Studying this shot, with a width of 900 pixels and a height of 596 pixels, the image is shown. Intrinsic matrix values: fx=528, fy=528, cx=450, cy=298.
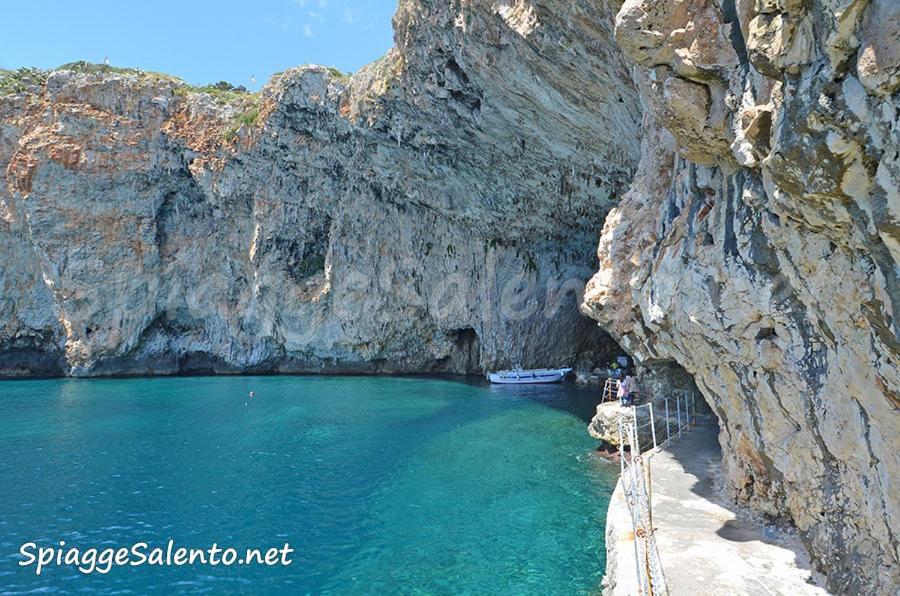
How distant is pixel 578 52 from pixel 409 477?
16015 millimetres

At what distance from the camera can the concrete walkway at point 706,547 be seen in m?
7.33

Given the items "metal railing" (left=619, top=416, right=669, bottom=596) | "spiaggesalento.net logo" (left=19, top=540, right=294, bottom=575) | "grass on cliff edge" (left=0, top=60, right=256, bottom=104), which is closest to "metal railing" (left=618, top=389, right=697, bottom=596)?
"metal railing" (left=619, top=416, right=669, bottom=596)

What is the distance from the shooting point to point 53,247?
4331 centimetres

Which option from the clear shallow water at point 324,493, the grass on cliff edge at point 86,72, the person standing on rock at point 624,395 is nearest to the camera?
the clear shallow water at point 324,493

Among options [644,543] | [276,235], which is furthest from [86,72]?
[644,543]

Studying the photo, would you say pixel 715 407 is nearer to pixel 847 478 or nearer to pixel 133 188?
pixel 847 478

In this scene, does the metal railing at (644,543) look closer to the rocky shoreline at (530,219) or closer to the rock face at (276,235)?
the rocky shoreline at (530,219)

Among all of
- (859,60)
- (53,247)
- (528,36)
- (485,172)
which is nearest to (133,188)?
(53,247)

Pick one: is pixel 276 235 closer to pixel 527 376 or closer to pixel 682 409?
pixel 527 376

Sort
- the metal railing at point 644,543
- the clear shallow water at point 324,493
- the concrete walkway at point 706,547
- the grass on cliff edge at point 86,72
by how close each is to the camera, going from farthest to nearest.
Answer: the grass on cliff edge at point 86,72, the clear shallow water at point 324,493, the concrete walkway at point 706,547, the metal railing at point 644,543

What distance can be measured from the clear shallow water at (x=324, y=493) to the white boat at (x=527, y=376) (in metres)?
8.01

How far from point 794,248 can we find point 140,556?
14087mm

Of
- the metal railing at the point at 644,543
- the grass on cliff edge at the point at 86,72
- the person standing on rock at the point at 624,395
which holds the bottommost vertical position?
the metal railing at the point at 644,543

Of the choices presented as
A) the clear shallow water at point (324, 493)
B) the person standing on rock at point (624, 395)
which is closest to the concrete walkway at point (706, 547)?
the clear shallow water at point (324, 493)
